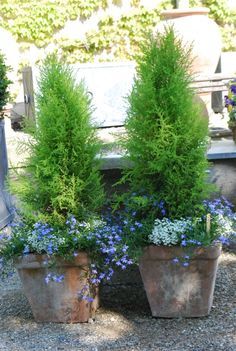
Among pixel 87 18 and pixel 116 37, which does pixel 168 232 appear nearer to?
pixel 116 37

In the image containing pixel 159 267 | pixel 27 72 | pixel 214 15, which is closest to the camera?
pixel 159 267

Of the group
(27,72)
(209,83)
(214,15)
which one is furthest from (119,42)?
(209,83)

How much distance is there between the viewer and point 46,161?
305 centimetres

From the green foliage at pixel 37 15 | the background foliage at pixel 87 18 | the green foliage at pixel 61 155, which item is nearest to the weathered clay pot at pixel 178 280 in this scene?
the green foliage at pixel 61 155

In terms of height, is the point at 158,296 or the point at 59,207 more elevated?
the point at 59,207

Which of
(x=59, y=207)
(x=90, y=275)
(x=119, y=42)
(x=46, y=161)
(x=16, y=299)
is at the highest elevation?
(x=119, y=42)

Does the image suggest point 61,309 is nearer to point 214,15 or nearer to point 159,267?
point 159,267

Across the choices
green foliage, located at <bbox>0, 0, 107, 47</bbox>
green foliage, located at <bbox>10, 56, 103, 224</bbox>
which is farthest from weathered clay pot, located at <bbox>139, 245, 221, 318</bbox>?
green foliage, located at <bbox>0, 0, 107, 47</bbox>

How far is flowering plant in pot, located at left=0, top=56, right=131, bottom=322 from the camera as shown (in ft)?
9.86

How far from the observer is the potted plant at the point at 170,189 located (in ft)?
9.83

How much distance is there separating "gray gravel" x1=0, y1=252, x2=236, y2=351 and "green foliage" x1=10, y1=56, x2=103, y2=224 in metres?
0.57

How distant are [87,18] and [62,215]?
822cm

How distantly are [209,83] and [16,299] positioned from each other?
14.5 feet

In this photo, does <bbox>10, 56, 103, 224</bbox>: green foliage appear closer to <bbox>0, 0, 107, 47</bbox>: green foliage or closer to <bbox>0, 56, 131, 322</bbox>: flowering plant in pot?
<bbox>0, 56, 131, 322</bbox>: flowering plant in pot
